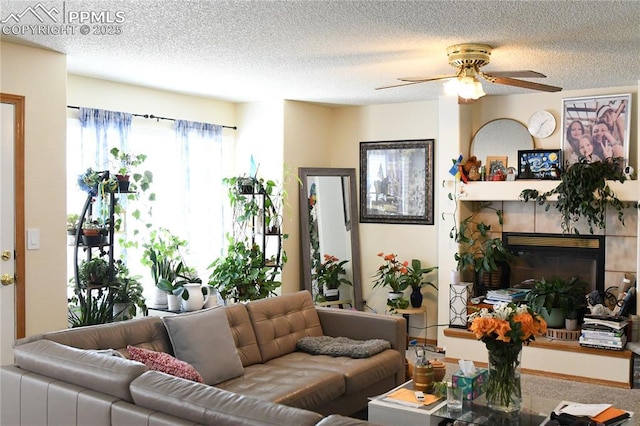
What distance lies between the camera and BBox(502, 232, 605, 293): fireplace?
238 inches

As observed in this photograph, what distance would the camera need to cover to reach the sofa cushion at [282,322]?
453 centimetres

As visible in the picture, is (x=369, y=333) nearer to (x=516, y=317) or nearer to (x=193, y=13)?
(x=516, y=317)

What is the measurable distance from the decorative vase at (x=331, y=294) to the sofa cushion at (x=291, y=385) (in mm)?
2850

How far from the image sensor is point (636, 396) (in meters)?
5.14

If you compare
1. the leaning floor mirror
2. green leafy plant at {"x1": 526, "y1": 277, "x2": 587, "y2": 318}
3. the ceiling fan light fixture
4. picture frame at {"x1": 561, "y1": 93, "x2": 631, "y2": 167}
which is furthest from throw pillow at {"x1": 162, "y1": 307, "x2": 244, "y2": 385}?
picture frame at {"x1": 561, "y1": 93, "x2": 631, "y2": 167}

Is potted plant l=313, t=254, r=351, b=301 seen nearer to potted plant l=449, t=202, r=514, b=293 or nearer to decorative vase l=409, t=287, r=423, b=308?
decorative vase l=409, t=287, r=423, b=308

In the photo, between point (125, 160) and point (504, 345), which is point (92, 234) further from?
point (504, 345)

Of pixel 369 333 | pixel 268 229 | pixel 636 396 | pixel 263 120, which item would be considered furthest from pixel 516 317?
pixel 263 120

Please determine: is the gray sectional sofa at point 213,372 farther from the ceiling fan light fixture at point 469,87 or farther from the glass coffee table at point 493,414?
the ceiling fan light fixture at point 469,87

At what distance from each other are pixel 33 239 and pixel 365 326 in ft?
7.83

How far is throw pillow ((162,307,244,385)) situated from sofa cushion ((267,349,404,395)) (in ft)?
1.35

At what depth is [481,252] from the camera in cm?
655

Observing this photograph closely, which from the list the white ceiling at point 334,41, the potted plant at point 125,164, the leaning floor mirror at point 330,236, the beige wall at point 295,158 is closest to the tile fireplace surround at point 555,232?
the white ceiling at point 334,41

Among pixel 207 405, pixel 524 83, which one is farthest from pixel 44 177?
pixel 524 83
